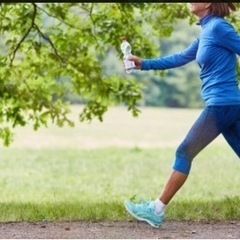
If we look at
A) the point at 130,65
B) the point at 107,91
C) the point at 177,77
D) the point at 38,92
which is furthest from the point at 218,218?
the point at 177,77

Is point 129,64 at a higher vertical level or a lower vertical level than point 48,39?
lower

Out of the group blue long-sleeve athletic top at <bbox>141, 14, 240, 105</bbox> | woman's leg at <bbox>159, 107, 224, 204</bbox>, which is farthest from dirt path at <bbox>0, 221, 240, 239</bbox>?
blue long-sleeve athletic top at <bbox>141, 14, 240, 105</bbox>

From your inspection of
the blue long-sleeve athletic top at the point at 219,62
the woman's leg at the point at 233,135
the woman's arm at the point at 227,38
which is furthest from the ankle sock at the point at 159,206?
the woman's arm at the point at 227,38

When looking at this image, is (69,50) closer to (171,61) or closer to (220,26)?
(171,61)

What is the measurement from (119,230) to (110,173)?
566 inches

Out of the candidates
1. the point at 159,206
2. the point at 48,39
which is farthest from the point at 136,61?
the point at 48,39

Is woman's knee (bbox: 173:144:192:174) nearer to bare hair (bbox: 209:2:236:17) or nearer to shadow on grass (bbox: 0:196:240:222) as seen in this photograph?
shadow on grass (bbox: 0:196:240:222)

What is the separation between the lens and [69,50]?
9977 millimetres

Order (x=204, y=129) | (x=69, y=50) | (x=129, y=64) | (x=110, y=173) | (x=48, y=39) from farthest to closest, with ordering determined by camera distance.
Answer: (x=110, y=173) → (x=69, y=50) → (x=48, y=39) → (x=129, y=64) → (x=204, y=129)

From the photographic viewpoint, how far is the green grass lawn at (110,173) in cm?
646

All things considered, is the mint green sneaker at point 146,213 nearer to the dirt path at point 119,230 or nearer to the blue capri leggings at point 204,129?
the dirt path at point 119,230

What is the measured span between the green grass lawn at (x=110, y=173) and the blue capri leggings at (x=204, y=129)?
0.71 meters

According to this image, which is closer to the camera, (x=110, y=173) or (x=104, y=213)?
(x=104, y=213)

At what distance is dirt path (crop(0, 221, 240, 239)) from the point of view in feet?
17.6
